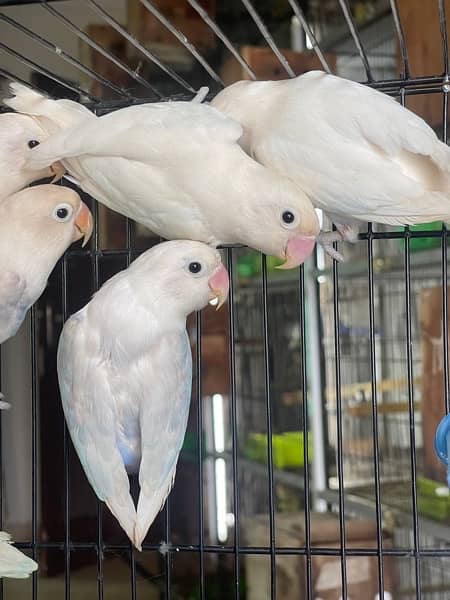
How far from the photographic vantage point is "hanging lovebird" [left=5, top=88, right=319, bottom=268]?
1.86ft

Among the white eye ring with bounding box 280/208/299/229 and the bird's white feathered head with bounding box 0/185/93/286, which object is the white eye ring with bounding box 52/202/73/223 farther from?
the white eye ring with bounding box 280/208/299/229

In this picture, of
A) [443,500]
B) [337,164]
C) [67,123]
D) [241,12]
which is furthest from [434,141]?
[241,12]

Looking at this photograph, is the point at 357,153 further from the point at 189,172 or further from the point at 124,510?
the point at 124,510

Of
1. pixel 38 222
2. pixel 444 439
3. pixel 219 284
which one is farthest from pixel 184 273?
pixel 444 439

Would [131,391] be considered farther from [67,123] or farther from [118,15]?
[118,15]

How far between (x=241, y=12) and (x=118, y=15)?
0.47 meters

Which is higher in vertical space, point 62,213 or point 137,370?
point 62,213

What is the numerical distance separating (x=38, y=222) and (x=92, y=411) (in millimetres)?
162

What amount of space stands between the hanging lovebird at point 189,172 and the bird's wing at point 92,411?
0.39 ft

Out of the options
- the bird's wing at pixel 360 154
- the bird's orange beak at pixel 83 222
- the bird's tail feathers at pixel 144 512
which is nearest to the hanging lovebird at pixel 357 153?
the bird's wing at pixel 360 154

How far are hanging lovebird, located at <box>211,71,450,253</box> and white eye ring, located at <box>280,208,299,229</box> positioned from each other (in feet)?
0.08

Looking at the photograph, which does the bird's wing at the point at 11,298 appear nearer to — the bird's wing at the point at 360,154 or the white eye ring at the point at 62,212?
the white eye ring at the point at 62,212

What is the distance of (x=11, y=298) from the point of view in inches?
24.3

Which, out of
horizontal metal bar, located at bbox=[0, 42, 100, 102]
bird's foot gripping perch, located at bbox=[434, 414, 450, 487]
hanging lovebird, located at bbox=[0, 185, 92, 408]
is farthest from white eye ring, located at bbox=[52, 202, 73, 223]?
bird's foot gripping perch, located at bbox=[434, 414, 450, 487]
